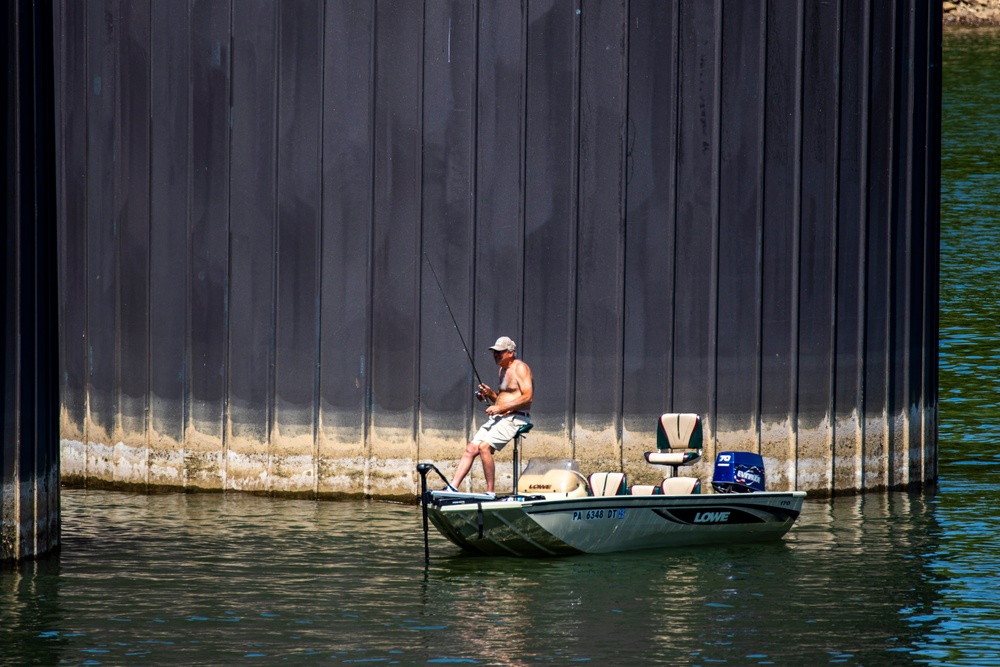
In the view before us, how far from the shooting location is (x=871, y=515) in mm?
18328

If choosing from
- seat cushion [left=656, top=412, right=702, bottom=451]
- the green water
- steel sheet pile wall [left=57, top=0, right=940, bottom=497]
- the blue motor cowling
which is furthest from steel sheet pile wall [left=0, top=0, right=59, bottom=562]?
the blue motor cowling

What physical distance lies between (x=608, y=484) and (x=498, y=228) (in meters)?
3.32

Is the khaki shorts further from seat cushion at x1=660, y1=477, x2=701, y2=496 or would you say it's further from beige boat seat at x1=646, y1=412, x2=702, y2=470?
seat cushion at x1=660, y1=477, x2=701, y2=496

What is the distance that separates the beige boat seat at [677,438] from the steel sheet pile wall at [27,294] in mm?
6154

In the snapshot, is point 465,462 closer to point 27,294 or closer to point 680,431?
point 680,431

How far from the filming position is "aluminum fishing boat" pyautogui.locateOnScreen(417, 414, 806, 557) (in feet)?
51.9

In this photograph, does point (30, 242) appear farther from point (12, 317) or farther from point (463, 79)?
point (463, 79)

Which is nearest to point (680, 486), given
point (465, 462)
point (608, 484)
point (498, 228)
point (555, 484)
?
point (608, 484)

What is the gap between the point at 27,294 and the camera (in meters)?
15.2

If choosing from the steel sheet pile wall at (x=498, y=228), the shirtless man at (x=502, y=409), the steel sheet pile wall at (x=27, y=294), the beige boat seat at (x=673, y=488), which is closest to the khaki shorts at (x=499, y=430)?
the shirtless man at (x=502, y=409)

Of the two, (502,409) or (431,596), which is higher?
(502,409)

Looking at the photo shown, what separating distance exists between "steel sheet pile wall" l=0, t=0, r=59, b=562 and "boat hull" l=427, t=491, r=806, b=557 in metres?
3.67

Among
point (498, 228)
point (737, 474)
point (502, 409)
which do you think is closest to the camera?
point (502, 409)

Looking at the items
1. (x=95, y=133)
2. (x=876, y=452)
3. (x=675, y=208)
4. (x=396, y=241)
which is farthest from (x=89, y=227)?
(x=876, y=452)
